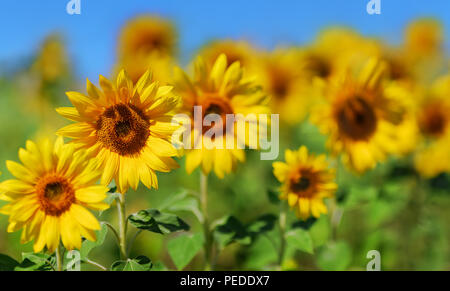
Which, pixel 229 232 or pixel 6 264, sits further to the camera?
pixel 229 232

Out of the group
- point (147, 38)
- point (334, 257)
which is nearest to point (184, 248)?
point (334, 257)

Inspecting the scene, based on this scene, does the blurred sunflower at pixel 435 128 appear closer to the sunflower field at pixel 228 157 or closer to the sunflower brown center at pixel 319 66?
the sunflower field at pixel 228 157

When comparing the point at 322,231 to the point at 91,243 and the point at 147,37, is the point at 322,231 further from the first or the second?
the point at 147,37

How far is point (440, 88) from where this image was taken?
2.36 metres

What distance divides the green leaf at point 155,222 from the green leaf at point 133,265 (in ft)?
0.32

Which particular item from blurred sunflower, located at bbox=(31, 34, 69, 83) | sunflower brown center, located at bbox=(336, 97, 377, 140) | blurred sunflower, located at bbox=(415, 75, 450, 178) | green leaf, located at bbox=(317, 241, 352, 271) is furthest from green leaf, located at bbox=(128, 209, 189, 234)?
blurred sunflower, located at bbox=(31, 34, 69, 83)

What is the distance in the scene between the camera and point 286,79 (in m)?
2.86

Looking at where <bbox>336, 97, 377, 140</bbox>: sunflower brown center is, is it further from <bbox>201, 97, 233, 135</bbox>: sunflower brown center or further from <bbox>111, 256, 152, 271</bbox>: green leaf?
<bbox>111, 256, 152, 271</bbox>: green leaf

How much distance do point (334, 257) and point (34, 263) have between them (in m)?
1.10

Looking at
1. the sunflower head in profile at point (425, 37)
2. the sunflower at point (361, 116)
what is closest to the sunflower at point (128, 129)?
the sunflower at point (361, 116)

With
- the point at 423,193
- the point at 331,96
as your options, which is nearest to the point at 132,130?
the point at 331,96

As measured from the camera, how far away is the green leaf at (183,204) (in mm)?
1445

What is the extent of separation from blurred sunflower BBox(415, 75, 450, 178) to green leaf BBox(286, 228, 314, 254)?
4.01 ft

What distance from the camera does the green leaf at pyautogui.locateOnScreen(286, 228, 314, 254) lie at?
1.39 meters
